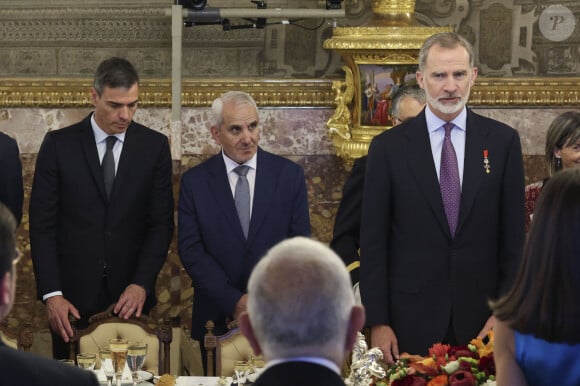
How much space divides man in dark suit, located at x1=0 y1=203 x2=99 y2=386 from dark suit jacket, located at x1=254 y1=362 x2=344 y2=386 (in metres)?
0.49

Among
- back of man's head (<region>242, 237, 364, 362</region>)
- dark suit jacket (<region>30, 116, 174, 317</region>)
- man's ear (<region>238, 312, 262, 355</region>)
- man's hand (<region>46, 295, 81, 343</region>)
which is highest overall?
back of man's head (<region>242, 237, 364, 362</region>)

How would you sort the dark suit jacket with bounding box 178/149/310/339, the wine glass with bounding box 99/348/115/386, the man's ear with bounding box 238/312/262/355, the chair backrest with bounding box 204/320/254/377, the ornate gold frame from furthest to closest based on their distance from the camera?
the ornate gold frame < the dark suit jacket with bounding box 178/149/310/339 < the chair backrest with bounding box 204/320/254/377 < the wine glass with bounding box 99/348/115/386 < the man's ear with bounding box 238/312/262/355

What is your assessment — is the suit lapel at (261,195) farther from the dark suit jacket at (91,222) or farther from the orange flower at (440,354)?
the orange flower at (440,354)

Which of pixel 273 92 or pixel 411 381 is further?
pixel 273 92

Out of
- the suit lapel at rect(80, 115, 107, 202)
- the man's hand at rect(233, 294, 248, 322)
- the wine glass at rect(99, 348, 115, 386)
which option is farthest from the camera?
the suit lapel at rect(80, 115, 107, 202)

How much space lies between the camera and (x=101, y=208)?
20.2 ft

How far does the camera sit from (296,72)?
783 cm

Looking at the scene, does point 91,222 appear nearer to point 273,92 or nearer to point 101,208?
point 101,208

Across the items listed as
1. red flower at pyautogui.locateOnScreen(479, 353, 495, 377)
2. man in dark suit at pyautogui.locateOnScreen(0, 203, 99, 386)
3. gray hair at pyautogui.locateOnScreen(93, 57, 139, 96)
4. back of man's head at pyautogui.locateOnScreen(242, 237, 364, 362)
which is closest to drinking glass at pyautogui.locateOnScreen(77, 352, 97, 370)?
red flower at pyautogui.locateOnScreen(479, 353, 495, 377)

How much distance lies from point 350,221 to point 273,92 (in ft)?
6.24

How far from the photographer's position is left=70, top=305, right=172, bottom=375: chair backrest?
17.4 feet

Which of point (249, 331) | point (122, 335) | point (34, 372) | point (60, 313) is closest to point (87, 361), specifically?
point (122, 335)

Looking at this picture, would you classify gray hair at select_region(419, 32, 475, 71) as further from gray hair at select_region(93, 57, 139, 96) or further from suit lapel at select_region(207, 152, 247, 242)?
gray hair at select_region(93, 57, 139, 96)

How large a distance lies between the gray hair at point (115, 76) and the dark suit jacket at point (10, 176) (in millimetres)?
509
